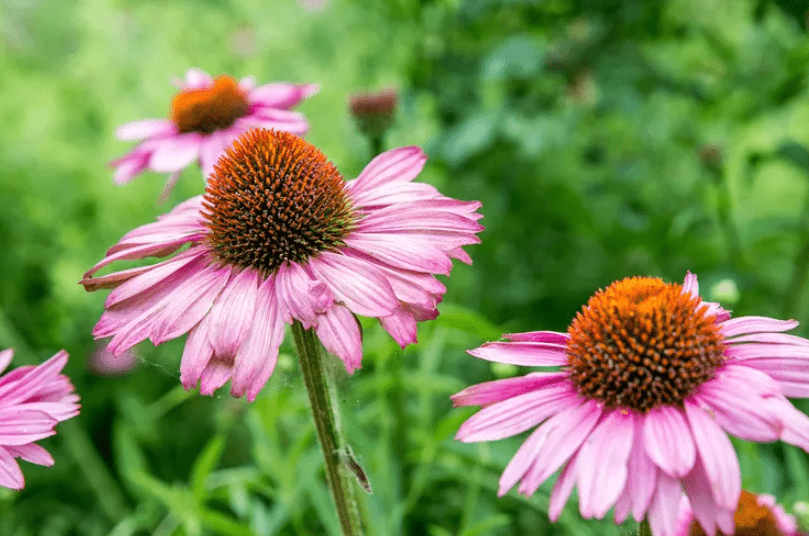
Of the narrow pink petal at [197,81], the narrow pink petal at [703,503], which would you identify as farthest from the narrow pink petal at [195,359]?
Result: the narrow pink petal at [197,81]

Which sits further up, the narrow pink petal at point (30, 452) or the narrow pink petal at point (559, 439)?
the narrow pink petal at point (30, 452)

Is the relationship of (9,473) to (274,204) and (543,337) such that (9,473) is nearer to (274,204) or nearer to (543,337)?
(274,204)

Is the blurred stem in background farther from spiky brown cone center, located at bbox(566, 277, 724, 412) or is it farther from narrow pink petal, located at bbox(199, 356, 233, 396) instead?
narrow pink petal, located at bbox(199, 356, 233, 396)

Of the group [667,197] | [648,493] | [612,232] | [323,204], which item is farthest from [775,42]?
[648,493]

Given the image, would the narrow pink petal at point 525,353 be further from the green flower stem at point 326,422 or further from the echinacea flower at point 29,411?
the echinacea flower at point 29,411

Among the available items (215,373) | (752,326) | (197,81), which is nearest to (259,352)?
(215,373)

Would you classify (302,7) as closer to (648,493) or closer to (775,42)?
(775,42)
